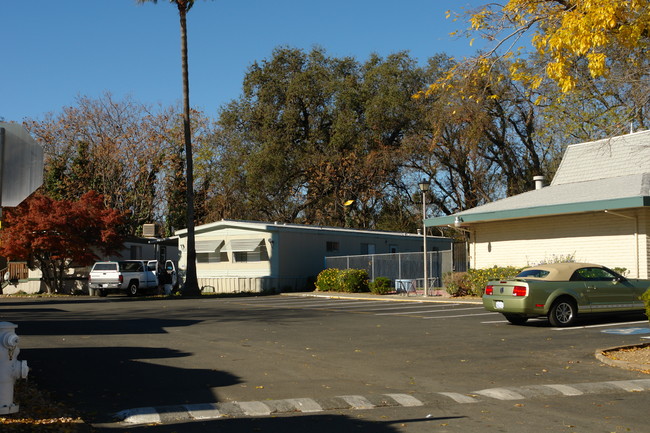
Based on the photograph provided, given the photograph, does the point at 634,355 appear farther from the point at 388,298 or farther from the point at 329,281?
the point at 329,281

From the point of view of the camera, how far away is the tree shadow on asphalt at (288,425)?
7.04m

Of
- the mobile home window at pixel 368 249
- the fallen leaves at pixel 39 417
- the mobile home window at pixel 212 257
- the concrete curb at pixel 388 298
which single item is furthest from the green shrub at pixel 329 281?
the fallen leaves at pixel 39 417

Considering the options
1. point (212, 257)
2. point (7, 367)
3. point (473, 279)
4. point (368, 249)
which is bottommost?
point (7, 367)

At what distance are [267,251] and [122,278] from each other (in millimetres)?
7722

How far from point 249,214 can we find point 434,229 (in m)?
14.5

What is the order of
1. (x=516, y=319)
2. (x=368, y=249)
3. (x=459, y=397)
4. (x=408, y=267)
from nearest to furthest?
1. (x=459, y=397)
2. (x=516, y=319)
3. (x=408, y=267)
4. (x=368, y=249)

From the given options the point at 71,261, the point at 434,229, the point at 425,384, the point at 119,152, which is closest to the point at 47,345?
the point at 425,384

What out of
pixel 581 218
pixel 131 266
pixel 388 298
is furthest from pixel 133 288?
pixel 581 218

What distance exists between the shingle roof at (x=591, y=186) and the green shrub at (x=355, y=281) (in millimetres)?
6406

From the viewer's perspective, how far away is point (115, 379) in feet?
32.9

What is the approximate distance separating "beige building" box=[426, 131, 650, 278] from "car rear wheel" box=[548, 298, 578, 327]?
5.80 meters

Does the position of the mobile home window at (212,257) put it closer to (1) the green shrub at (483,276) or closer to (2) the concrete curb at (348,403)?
(1) the green shrub at (483,276)

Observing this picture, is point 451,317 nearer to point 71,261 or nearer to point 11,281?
point 71,261


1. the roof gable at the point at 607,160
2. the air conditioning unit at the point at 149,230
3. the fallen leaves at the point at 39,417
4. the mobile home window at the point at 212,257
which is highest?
the roof gable at the point at 607,160
